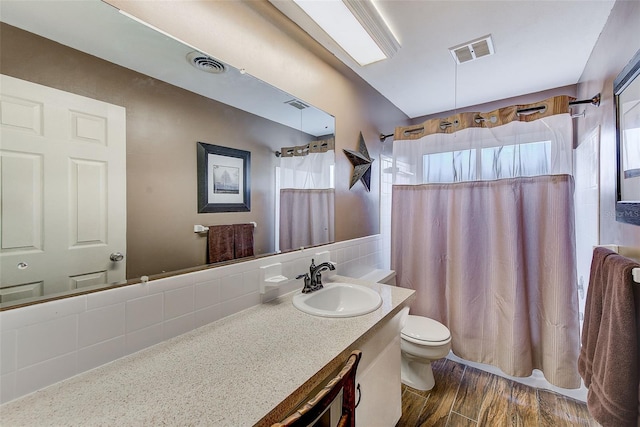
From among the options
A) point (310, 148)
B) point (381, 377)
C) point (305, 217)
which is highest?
point (310, 148)

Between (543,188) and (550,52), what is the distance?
98 centimetres

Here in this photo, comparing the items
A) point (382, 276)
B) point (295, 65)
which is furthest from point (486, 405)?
point (295, 65)

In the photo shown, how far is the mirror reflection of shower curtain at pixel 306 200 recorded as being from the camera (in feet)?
4.99

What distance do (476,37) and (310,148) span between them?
131 centimetres

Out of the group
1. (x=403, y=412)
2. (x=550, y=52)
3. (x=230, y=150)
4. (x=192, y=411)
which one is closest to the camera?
(x=192, y=411)

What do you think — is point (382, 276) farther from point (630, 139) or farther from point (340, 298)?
point (630, 139)

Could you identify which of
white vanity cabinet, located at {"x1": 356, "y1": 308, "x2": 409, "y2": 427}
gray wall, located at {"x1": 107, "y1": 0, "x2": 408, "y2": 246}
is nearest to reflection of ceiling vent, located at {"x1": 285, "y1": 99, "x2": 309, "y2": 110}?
gray wall, located at {"x1": 107, "y1": 0, "x2": 408, "y2": 246}

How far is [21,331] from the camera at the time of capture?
2.24ft

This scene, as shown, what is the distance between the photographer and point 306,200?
1701mm

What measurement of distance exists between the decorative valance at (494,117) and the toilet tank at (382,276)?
1.22 metres

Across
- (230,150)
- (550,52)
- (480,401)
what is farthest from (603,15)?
(480,401)

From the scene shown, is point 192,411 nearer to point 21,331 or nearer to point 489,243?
point 21,331

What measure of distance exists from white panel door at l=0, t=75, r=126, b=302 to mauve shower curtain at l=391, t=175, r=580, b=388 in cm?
207

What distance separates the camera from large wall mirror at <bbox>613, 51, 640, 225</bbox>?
1.03 m
